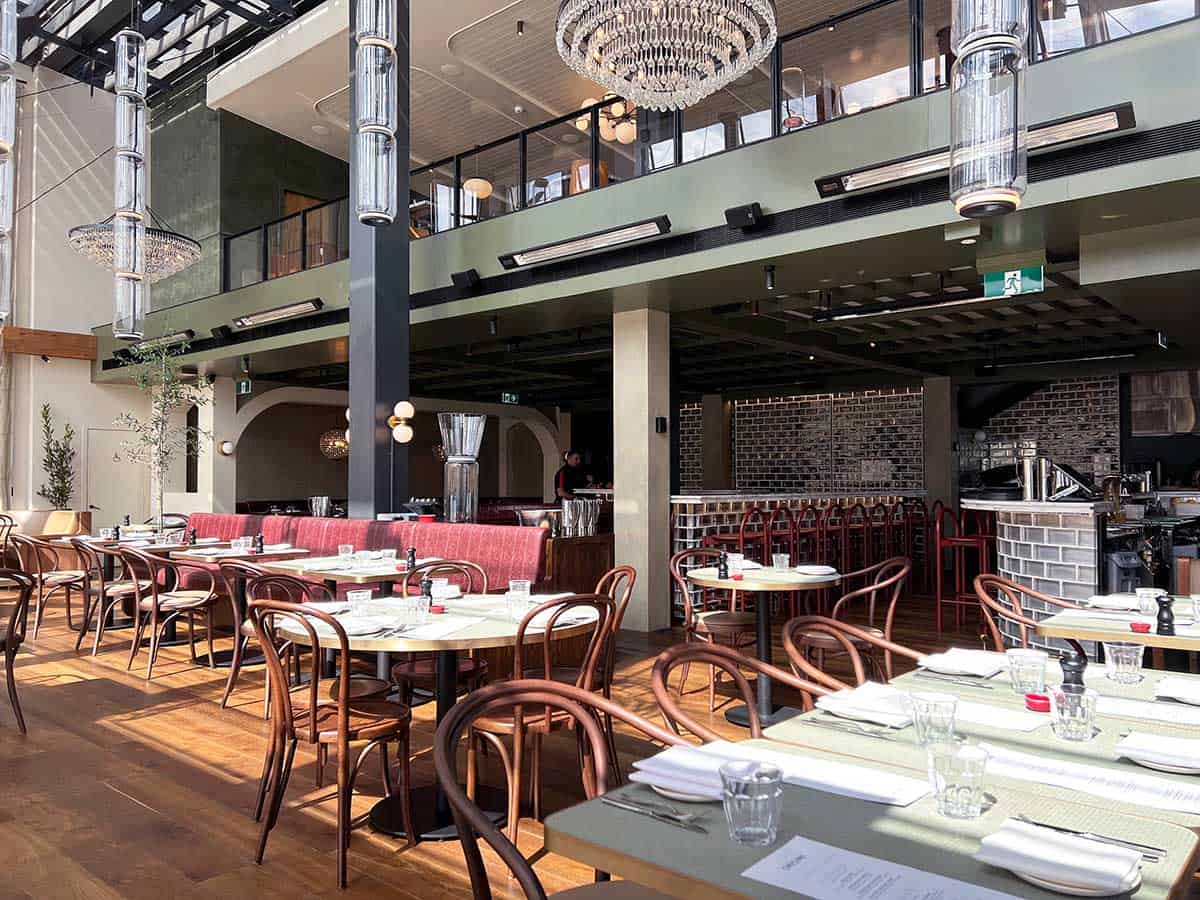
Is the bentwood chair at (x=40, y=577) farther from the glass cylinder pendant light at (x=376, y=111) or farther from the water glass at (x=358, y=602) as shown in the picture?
the water glass at (x=358, y=602)

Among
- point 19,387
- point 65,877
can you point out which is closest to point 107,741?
point 65,877

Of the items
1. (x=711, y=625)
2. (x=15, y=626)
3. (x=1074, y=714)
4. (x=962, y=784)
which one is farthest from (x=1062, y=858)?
(x=15, y=626)

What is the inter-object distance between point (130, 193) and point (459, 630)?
235 inches

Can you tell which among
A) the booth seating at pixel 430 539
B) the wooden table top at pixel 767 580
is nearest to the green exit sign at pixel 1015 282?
the wooden table top at pixel 767 580

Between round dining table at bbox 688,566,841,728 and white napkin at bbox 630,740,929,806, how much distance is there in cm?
279

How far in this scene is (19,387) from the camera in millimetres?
13062

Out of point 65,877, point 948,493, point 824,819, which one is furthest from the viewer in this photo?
point 948,493

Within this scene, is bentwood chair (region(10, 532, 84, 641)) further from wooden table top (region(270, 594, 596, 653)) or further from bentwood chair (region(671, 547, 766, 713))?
bentwood chair (region(671, 547, 766, 713))

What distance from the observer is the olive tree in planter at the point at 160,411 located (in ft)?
31.2

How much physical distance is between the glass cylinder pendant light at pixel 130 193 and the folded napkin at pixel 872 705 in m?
6.56

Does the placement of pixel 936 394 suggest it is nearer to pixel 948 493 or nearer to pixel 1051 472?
pixel 948 493

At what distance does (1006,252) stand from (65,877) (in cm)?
611

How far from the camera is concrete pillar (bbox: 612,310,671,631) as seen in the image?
302 inches

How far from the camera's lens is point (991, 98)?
84.1 inches
